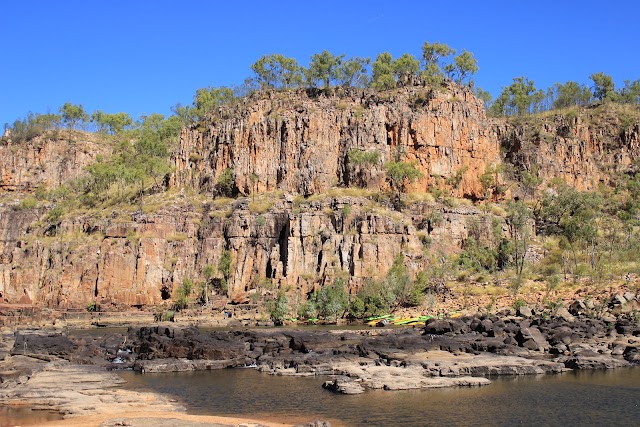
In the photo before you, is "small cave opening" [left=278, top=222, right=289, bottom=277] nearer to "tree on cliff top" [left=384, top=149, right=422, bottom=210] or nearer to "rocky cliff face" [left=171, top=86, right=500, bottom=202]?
"rocky cliff face" [left=171, top=86, right=500, bottom=202]

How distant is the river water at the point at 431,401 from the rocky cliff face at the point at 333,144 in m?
86.7

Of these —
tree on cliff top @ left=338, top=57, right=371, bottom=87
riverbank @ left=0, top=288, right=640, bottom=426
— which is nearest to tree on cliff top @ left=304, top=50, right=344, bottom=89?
tree on cliff top @ left=338, top=57, right=371, bottom=87

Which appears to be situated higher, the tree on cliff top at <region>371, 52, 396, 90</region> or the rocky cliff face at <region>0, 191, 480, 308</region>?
the tree on cliff top at <region>371, 52, 396, 90</region>

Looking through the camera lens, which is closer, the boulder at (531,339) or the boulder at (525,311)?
the boulder at (531,339)

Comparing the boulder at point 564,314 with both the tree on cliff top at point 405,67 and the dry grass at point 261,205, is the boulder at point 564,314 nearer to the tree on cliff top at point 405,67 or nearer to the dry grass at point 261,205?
the dry grass at point 261,205

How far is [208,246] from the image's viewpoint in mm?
121312

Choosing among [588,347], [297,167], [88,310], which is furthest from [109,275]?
[588,347]

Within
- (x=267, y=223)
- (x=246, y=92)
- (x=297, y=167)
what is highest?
(x=246, y=92)

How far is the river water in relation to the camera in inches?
1457

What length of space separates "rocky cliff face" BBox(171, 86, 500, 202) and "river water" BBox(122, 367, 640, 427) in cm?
8675

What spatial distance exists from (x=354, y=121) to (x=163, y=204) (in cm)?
4017

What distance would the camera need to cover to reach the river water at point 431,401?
37.0 m

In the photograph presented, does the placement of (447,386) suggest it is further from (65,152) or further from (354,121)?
(65,152)

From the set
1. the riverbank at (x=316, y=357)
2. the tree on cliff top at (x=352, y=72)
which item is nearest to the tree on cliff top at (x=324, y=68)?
the tree on cliff top at (x=352, y=72)
